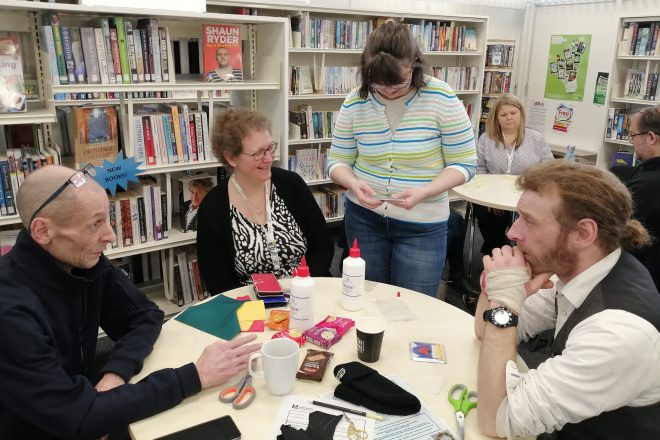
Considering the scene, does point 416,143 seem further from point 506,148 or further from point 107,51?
point 506,148

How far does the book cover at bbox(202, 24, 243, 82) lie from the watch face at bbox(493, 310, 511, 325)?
2.15 metres

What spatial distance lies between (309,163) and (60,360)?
3362 mm

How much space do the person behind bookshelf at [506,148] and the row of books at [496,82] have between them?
1.89 metres

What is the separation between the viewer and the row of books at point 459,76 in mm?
5029

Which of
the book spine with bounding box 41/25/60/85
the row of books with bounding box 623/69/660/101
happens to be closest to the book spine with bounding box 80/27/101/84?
the book spine with bounding box 41/25/60/85

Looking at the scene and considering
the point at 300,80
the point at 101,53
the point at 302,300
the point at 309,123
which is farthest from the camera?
the point at 309,123

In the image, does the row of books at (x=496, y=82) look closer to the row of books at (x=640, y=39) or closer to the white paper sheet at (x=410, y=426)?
the row of books at (x=640, y=39)

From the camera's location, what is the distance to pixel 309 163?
445cm

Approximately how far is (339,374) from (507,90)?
5.15m

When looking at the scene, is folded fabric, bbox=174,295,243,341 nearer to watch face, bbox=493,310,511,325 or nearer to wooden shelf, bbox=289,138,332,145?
watch face, bbox=493,310,511,325

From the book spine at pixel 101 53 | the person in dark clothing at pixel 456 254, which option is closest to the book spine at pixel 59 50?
the book spine at pixel 101 53

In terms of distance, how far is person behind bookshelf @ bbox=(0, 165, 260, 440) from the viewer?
1097 mm

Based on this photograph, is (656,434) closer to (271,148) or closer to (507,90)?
(271,148)

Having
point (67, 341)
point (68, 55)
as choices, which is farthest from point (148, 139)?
point (67, 341)
